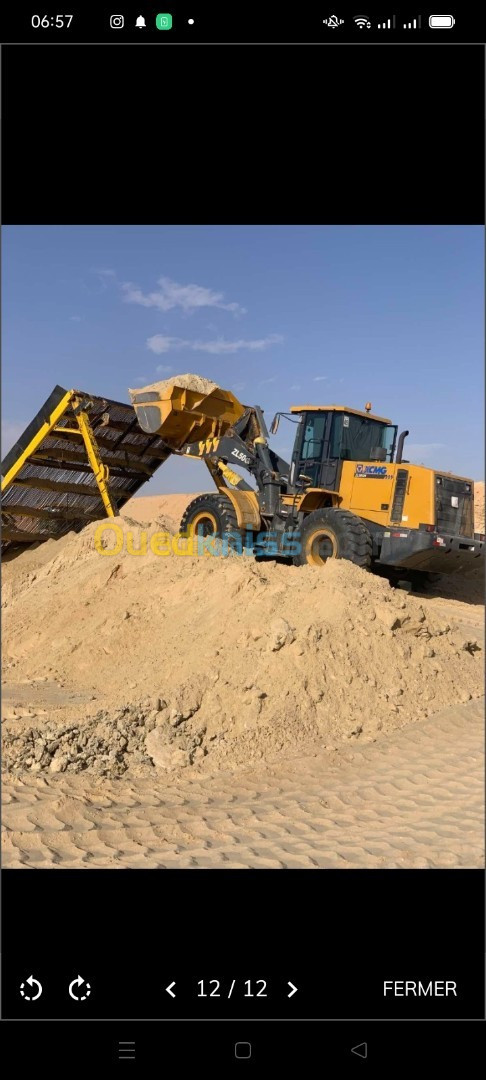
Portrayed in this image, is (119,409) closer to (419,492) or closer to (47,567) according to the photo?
(47,567)

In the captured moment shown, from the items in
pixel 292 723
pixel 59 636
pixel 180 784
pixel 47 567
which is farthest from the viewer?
pixel 47 567

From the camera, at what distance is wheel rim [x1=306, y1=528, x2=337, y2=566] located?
11891 millimetres

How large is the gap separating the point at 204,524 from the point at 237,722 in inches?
276

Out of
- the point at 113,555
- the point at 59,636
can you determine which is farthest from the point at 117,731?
the point at 113,555

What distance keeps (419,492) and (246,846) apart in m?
7.94

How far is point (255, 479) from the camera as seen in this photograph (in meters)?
13.2

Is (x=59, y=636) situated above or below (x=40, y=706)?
above

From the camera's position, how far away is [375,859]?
13.4 ft

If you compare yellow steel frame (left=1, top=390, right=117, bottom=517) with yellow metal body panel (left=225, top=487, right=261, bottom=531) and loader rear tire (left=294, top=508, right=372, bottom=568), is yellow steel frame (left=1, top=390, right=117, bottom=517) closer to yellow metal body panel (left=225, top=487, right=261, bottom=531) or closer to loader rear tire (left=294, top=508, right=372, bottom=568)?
yellow metal body panel (left=225, top=487, right=261, bottom=531)

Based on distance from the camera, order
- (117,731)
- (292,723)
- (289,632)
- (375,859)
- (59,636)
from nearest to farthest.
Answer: (375,859) < (117,731) < (292,723) < (289,632) < (59,636)
